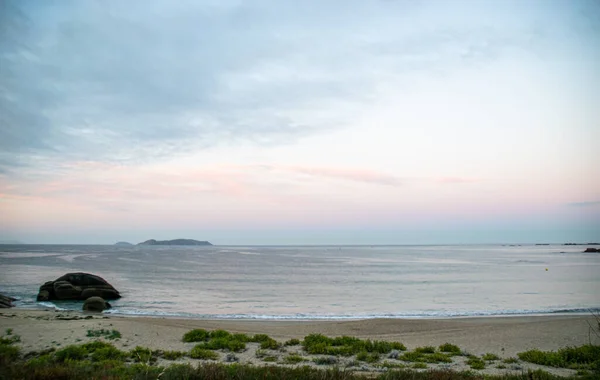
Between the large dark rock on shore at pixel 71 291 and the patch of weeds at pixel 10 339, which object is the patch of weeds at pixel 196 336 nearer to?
the patch of weeds at pixel 10 339

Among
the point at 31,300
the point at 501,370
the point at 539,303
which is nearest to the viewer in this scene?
the point at 501,370

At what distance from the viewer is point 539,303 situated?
2928 cm

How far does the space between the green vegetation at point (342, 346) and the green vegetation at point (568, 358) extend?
157 inches

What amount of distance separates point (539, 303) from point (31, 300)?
4082cm

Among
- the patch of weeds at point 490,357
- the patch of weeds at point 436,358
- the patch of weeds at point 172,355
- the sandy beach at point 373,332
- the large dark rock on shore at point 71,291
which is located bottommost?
the large dark rock on shore at point 71,291

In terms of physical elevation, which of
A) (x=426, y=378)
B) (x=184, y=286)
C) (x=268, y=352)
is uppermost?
(x=426, y=378)

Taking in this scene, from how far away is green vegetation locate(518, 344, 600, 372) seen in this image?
11188 mm

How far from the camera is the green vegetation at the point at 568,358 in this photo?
11188 millimetres

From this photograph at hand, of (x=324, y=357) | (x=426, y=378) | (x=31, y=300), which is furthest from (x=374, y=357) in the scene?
(x=31, y=300)

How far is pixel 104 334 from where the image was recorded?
15266 mm

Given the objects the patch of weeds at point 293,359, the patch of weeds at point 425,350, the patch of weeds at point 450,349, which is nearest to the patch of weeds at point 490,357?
the patch of weeds at point 450,349

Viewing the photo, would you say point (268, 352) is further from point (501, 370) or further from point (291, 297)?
point (291, 297)

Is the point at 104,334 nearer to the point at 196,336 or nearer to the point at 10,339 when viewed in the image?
the point at 10,339

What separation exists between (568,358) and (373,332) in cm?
824
